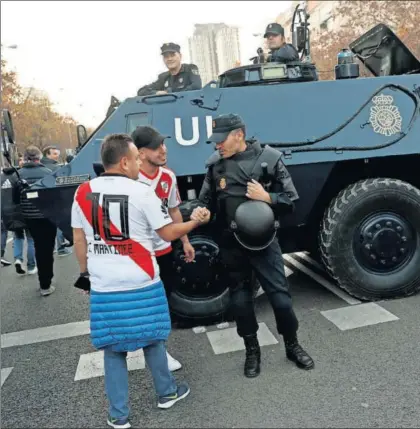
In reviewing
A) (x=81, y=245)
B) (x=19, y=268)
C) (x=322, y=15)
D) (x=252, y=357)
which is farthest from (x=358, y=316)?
(x=322, y=15)

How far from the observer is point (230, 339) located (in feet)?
13.0

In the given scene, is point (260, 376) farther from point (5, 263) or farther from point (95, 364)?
point (5, 263)

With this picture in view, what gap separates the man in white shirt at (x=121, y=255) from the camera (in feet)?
8.67

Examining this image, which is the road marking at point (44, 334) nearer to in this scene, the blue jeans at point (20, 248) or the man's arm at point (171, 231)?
the man's arm at point (171, 231)

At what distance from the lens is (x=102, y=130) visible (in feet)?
13.9

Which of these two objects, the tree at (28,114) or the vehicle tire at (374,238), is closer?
the vehicle tire at (374,238)

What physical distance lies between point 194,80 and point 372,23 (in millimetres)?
21084

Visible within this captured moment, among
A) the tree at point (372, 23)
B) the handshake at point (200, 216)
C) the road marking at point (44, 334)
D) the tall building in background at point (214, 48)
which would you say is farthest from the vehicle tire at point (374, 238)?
the tree at point (372, 23)

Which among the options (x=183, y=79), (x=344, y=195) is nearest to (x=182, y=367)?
(x=344, y=195)

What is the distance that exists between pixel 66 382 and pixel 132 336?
1136 mm

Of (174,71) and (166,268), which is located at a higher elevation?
(174,71)

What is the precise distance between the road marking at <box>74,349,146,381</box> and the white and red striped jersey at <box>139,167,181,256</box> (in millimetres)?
894

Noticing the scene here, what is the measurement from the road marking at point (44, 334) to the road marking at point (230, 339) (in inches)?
47.7

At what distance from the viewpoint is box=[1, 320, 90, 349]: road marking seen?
441cm
